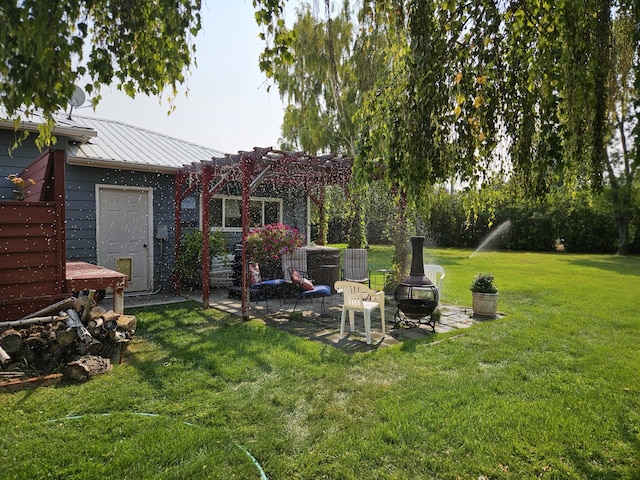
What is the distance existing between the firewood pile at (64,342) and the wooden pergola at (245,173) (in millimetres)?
2141

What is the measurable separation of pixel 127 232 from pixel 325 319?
184 inches

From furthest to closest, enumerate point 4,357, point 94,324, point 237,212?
point 237,212 → point 94,324 → point 4,357

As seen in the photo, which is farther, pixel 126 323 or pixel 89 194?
pixel 89 194

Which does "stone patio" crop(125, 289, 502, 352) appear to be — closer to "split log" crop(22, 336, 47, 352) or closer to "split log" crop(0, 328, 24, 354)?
"split log" crop(22, 336, 47, 352)

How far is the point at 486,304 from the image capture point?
651cm

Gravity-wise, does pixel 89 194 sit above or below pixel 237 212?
above

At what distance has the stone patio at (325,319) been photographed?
16.9 feet

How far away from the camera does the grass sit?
95.9 inches

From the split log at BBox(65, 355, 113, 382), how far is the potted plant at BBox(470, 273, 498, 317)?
5.40m

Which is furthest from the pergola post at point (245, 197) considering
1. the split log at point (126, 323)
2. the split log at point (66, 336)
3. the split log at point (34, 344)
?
the split log at point (34, 344)

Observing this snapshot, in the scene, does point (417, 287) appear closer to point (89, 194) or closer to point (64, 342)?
point (64, 342)

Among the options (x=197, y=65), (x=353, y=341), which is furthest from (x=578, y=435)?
(x=197, y=65)

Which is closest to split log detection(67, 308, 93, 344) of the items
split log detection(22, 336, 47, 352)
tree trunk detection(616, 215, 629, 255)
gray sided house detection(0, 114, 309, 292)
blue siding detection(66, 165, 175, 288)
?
split log detection(22, 336, 47, 352)

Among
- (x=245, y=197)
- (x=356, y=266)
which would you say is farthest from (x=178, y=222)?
(x=356, y=266)
